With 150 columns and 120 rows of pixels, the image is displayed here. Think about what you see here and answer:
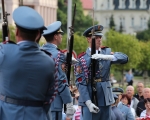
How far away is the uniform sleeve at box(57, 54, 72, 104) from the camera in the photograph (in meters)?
9.72

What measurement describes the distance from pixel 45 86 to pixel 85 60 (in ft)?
10.2

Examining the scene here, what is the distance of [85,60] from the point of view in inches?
406

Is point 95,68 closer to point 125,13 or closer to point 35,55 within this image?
point 35,55

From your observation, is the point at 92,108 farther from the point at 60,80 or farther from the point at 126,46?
the point at 126,46

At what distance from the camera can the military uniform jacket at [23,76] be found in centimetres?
707

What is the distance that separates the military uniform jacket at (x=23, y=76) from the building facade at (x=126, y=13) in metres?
113

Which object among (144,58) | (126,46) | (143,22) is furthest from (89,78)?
(143,22)

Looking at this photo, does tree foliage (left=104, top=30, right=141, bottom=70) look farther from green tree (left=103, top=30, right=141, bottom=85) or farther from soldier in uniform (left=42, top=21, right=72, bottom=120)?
soldier in uniform (left=42, top=21, right=72, bottom=120)

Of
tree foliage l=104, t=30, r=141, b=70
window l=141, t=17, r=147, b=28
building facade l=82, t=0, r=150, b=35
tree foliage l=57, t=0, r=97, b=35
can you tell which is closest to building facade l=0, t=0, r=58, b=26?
tree foliage l=57, t=0, r=97, b=35

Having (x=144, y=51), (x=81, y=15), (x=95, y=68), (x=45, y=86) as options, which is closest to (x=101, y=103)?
(x=95, y=68)

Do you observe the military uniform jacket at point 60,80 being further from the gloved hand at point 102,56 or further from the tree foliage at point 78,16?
the tree foliage at point 78,16

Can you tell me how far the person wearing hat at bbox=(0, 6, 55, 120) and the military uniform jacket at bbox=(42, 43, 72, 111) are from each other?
246 cm

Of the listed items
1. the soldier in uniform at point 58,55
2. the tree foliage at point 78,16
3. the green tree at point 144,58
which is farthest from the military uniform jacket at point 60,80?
the tree foliage at point 78,16

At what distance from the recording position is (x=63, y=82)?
976 cm
